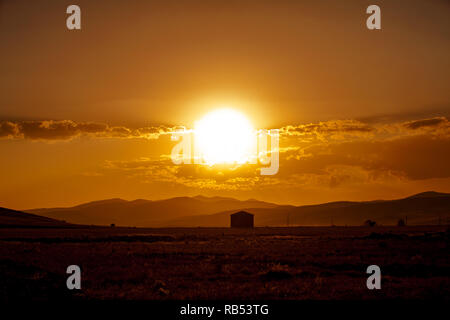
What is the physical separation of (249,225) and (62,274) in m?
88.7

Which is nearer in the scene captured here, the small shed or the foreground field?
the foreground field

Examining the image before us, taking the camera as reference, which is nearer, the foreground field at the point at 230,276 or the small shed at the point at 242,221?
the foreground field at the point at 230,276

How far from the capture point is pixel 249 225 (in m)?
112

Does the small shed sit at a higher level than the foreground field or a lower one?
lower

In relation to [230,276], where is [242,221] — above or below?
below

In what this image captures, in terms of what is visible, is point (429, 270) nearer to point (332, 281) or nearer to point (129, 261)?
point (332, 281)

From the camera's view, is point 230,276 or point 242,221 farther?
point 242,221

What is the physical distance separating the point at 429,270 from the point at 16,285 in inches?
730

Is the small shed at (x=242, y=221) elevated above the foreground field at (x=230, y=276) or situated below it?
below
